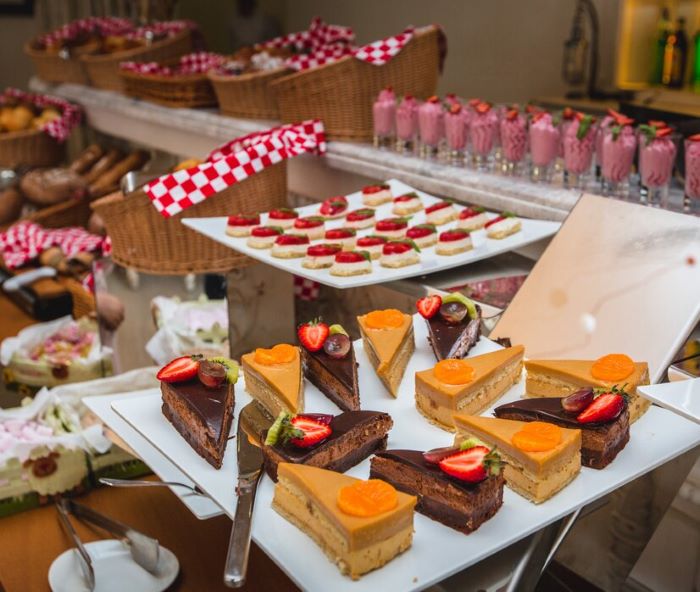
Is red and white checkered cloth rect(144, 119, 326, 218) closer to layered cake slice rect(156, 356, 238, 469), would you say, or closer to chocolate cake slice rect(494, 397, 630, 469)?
layered cake slice rect(156, 356, 238, 469)

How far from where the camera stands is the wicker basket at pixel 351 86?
2.22 m

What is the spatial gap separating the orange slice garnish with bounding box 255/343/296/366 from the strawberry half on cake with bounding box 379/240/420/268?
1.45 ft

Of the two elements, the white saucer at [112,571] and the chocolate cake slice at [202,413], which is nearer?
the chocolate cake slice at [202,413]

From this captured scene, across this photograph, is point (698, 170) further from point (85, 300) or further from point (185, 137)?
point (185, 137)

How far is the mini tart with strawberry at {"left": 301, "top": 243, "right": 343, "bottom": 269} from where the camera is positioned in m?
1.53

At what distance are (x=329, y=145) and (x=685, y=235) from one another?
1.19 m

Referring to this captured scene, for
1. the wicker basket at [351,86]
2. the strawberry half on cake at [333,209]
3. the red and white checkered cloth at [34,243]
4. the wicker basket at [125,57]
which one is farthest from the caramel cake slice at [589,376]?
the wicker basket at [125,57]

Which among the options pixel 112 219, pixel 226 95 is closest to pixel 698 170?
pixel 112 219

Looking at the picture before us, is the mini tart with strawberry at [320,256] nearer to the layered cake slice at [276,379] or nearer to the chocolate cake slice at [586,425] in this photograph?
the layered cake slice at [276,379]

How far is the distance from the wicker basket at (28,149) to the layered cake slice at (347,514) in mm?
3105

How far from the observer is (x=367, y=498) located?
0.81 metres

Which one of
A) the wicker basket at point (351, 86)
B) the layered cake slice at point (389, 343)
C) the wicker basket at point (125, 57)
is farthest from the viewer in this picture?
the wicker basket at point (125, 57)

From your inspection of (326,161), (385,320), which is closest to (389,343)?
(385,320)

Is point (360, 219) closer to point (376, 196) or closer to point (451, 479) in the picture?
point (376, 196)
